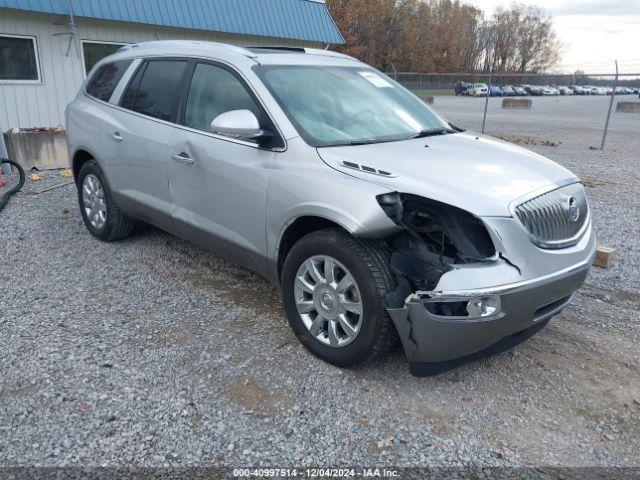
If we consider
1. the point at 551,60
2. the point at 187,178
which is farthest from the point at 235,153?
the point at 551,60

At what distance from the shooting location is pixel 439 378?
3.30 meters

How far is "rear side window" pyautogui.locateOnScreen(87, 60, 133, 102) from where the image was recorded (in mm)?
5094

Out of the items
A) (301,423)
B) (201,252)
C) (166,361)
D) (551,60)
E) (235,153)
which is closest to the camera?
(301,423)

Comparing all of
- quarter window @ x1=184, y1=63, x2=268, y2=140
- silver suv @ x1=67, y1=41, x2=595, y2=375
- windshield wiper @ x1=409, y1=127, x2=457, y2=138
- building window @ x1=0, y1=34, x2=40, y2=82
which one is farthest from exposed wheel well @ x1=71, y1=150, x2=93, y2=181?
building window @ x1=0, y1=34, x2=40, y2=82

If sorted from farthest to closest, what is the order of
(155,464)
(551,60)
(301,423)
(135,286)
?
(551,60) → (135,286) → (301,423) → (155,464)

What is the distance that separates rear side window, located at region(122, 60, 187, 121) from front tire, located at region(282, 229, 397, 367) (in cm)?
185

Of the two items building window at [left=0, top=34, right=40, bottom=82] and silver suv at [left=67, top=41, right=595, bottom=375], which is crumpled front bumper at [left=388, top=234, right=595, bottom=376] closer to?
silver suv at [left=67, top=41, right=595, bottom=375]

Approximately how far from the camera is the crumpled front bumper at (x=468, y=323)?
2756 millimetres

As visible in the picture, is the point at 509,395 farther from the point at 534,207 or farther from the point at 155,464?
the point at 155,464

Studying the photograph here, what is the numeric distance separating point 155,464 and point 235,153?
2.03m

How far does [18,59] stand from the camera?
32.3ft

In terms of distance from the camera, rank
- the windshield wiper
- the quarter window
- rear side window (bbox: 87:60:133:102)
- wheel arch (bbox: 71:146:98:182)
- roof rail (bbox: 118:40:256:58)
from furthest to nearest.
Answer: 1. wheel arch (bbox: 71:146:98:182)
2. rear side window (bbox: 87:60:133:102)
3. roof rail (bbox: 118:40:256:58)
4. the windshield wiper
5. the quarter window

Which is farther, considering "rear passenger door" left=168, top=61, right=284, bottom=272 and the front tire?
"rear passenger door" left=168, top=61, right=284, bottom=272

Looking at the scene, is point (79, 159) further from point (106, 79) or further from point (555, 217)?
point (555, 217)
